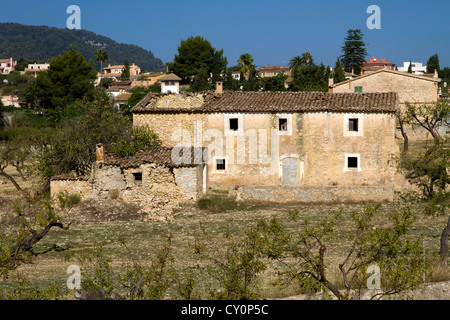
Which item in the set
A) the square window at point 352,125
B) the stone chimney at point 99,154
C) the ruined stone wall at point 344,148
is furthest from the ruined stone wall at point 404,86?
the stone chimney at point 99,154

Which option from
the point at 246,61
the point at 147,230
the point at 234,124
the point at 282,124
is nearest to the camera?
the point at 147,230

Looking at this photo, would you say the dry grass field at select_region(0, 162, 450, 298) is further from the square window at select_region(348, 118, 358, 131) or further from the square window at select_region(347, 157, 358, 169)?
the square window at select_region(348, 118, 358, 131)

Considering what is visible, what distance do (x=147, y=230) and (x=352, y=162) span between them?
10.9m

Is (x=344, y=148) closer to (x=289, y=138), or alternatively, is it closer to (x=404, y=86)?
(x=289, y=138)

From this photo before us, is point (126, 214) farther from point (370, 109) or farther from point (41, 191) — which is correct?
point (370, 109)

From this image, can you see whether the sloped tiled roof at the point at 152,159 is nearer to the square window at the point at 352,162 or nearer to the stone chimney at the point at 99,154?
the stone chimney at the point at 99,154

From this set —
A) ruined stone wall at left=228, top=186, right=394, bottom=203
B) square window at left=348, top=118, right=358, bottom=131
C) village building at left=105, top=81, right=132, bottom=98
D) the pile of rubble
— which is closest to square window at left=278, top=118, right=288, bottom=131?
square window at left=348, top=118, right=358, bottom=131

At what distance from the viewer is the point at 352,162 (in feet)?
92.1

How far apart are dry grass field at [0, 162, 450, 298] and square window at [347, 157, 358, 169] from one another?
2.96 metres

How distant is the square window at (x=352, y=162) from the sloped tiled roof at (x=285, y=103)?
234cm

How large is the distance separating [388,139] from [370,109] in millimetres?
1684

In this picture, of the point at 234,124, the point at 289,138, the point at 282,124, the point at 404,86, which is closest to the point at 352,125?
the point at 289,138

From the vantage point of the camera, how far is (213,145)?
29.0 metres
